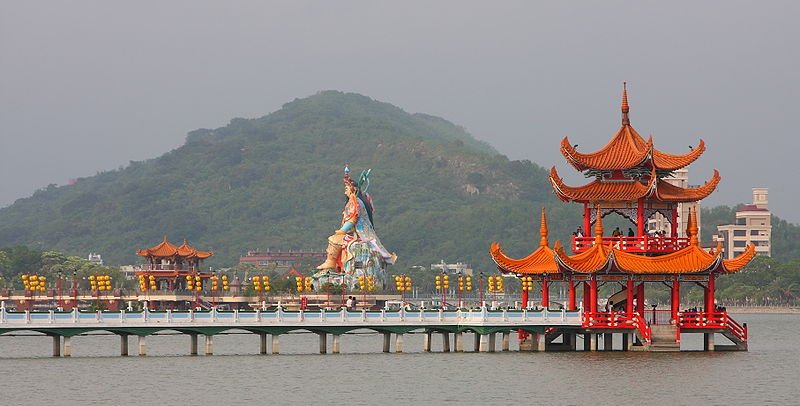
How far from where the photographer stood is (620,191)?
2921 inches

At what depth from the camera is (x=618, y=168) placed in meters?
74.1

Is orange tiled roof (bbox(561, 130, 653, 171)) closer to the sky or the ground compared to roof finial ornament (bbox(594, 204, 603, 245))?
closer to the sky

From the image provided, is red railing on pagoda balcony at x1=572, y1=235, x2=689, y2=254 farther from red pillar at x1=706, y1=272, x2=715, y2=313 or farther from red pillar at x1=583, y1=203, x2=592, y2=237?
red pillar at x1=706, y1=272, x2=715, y2=313

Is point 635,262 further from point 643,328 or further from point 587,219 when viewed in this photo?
point 587,219

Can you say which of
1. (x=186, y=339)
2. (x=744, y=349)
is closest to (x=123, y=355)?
(x=744, y=349)

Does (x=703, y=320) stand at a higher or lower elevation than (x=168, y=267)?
lower

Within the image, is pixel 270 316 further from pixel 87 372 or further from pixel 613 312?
pixel 613 312

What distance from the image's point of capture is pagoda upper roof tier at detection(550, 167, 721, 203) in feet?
242

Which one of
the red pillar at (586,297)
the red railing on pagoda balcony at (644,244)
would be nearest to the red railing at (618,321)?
the red pillar at (586,297)

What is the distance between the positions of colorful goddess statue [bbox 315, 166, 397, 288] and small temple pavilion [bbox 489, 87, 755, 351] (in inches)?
3364

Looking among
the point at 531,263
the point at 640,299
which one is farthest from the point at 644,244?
the point at 531,263

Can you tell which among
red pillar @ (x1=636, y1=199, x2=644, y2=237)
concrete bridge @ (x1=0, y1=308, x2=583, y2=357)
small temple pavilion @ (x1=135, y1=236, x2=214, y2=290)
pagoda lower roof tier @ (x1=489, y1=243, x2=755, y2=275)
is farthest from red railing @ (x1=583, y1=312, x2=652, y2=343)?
small temple pavilion @ (x1=135, y1=236, x2=214, y2=290)

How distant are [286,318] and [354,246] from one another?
8882cm

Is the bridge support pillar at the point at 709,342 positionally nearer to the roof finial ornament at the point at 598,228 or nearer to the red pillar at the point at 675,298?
the red pillar at the point at 675,298
